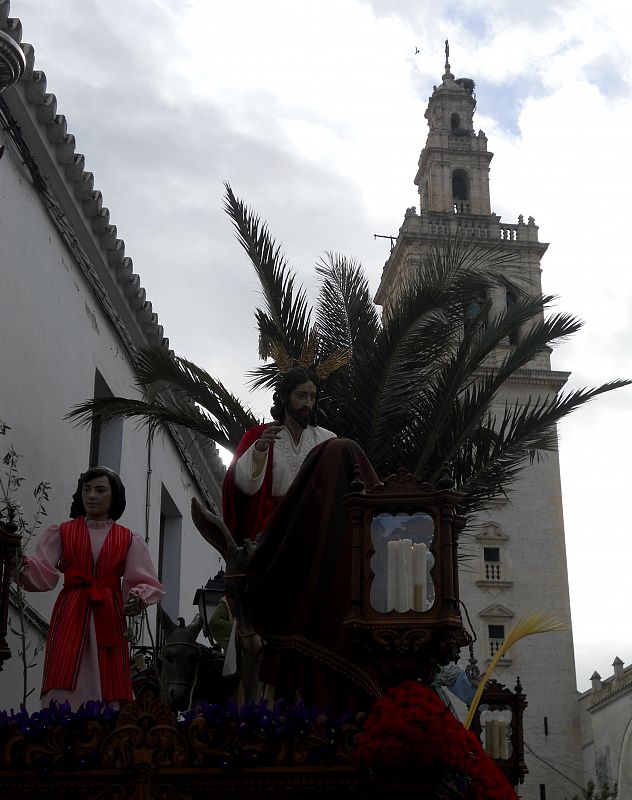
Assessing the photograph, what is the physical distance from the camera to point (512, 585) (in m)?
39.0

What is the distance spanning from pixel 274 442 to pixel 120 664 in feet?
4.54

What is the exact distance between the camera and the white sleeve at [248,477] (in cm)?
637

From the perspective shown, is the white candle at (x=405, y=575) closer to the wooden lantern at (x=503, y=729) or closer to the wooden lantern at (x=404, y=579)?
the wooden lantern at (x=404, y=579)

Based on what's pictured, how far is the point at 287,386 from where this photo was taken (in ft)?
21.6

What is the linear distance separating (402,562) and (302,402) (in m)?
1.91

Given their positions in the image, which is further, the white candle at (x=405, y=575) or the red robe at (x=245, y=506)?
the red robe at (x=245, y=506)

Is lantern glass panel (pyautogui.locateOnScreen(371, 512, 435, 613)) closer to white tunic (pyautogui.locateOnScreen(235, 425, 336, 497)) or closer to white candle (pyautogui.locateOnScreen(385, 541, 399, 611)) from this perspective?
white candle (pyautogui.locateOnScreen(385, 541, 399, 611))

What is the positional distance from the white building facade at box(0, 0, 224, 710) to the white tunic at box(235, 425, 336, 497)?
326 centimetres

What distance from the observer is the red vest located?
19.7ft

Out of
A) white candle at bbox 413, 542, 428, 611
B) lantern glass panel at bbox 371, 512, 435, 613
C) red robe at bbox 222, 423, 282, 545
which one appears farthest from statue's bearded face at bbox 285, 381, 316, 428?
white candle at bbox 413, 542, 428, 611

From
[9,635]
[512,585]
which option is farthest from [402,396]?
[512,585]

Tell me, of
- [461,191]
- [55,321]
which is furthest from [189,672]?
[461,191]

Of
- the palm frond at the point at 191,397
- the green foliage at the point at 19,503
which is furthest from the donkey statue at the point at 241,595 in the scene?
the palm frond at the point at 191,397

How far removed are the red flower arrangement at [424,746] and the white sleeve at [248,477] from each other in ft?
7.49
